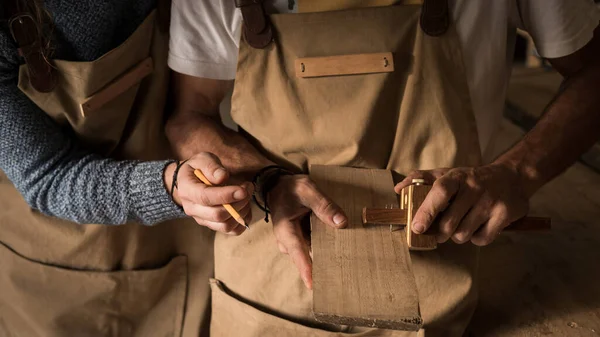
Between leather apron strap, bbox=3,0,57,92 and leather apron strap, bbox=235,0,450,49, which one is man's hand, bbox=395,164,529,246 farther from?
leather apron strap, bbox=3,0,57,92

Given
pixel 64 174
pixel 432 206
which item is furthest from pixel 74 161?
pixel 432 206

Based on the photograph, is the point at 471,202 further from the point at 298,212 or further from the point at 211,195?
the point at 211,195

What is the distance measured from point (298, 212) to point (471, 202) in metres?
0.30

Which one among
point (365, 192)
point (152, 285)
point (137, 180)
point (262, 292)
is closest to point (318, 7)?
point (365, 192)

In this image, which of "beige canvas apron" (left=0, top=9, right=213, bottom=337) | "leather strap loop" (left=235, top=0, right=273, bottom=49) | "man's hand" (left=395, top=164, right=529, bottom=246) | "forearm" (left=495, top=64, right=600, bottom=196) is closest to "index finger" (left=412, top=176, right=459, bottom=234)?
"man's hand" (left=395, top=164, right=529, bottom=246)

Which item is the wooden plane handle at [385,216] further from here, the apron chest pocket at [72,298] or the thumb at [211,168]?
the apron chest pocket at [72,298]

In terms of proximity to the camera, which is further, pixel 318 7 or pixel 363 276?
pixel 318 7

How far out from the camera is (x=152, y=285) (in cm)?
136

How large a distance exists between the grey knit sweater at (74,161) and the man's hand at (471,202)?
0.48 m

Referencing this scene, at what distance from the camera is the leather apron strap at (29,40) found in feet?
3.53

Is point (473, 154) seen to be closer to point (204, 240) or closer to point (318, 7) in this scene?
point (318, 7)

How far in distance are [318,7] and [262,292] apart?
586 millimetres

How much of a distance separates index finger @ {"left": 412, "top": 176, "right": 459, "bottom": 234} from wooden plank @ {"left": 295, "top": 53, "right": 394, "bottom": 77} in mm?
284

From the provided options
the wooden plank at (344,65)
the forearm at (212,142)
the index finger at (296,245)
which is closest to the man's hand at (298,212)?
the index finger at (296,245)
